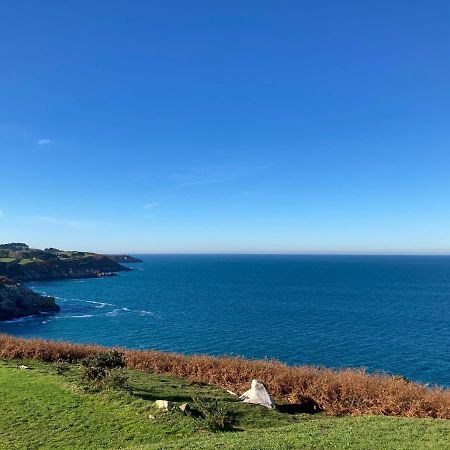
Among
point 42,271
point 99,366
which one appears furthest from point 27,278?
point 99,366

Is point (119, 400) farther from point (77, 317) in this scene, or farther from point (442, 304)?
point (442, 304)

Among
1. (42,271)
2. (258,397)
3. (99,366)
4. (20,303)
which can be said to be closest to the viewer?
(258,397)

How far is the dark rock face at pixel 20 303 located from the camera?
90850 millimetres

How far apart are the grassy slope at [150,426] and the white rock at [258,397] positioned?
2.45ft

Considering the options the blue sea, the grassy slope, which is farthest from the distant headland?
the grassy slope

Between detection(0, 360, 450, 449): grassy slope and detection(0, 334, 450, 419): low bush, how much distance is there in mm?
4172

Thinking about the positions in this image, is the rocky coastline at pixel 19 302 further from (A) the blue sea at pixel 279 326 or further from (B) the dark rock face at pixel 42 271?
(B) the dark rock face at pixel 42 271

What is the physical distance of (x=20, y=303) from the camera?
94.9 metres

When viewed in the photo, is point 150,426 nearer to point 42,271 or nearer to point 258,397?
point 258,397

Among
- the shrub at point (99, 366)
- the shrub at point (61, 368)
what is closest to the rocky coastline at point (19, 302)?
the shrub at point (61, 368)

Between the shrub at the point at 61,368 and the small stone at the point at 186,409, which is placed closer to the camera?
the small stone at the point at 186,409

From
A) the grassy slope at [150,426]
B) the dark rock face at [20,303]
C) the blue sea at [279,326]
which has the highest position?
the grassy slope at [150,426]

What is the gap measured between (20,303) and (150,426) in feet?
295

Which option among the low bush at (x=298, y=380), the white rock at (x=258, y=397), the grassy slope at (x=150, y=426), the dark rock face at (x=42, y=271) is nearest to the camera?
the grassy slope at (x=150, y=426)
